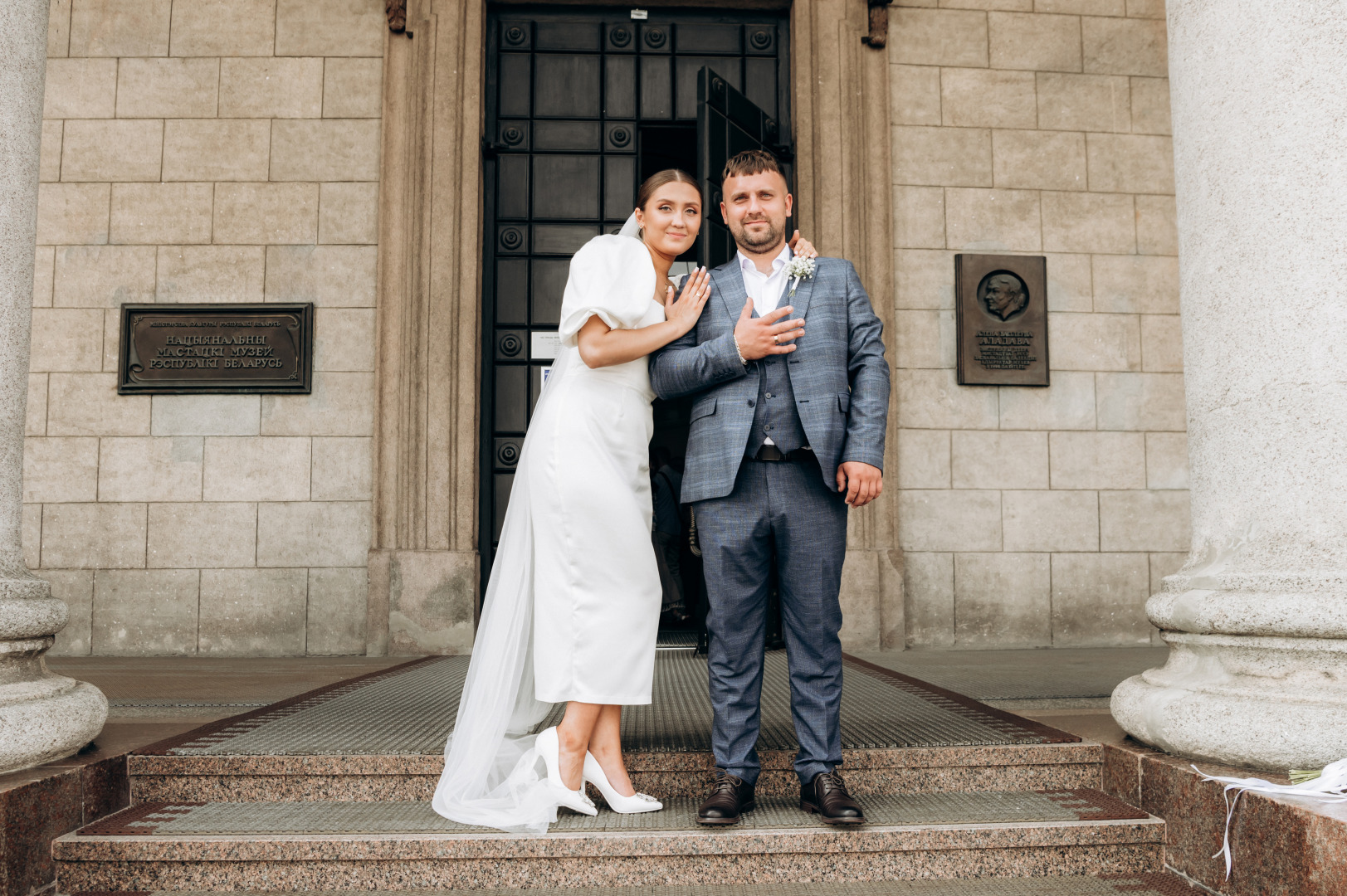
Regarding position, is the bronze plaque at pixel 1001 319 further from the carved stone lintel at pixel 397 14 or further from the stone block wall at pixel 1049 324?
the carved stone lintel at pixel 397 14

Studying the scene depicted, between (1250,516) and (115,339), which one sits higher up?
(115,339)

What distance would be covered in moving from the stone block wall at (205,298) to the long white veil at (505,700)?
4038mm

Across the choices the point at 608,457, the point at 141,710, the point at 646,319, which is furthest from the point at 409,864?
the point at 141,710

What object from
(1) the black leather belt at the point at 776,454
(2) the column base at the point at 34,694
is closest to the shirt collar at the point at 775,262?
(1) the black leather belt at the point at 776,454

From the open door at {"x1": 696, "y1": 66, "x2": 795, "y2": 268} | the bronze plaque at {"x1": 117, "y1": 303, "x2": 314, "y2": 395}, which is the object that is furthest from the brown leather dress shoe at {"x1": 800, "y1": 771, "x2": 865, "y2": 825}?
the bronze plaque at {"x1": 117, "y1": 303, "x2": 314, "y2": 395}

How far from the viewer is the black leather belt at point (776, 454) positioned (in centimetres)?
301

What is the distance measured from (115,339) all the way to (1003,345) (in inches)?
259

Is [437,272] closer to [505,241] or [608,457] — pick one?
[505,241]

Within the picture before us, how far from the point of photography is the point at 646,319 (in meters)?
3.07

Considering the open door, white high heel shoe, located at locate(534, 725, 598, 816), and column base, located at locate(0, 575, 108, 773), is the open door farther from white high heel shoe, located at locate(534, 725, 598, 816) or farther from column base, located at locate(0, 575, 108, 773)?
column base, located at locate(0, 575, 108, 773)

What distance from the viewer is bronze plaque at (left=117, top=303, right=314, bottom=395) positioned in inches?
275

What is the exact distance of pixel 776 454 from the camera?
3018 mm

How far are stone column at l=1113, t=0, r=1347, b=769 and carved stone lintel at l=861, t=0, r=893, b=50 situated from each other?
4.50 m

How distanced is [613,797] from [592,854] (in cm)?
26
